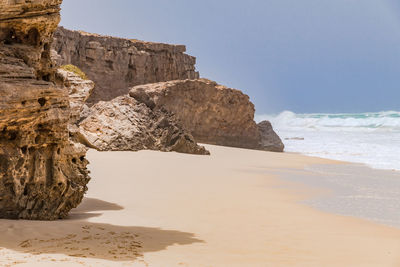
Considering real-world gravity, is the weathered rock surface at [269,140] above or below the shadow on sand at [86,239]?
above

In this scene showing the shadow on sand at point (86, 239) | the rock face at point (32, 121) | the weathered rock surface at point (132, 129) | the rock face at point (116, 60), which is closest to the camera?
the shadow on sand at point (86, 239)

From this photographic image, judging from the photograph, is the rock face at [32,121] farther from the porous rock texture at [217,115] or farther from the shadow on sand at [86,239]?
the porous rock texture at [217,115]

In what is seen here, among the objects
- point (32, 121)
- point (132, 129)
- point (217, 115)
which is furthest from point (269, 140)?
point (32, 121)

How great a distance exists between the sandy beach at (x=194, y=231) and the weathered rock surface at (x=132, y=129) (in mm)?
3777

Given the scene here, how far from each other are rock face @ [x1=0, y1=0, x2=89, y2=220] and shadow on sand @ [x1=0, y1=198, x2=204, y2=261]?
15.8 inches

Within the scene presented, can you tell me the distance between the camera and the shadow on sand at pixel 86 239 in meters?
3.59

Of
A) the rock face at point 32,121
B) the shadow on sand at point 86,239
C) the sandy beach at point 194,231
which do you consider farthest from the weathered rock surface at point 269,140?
the shadow on sand at point 86,239

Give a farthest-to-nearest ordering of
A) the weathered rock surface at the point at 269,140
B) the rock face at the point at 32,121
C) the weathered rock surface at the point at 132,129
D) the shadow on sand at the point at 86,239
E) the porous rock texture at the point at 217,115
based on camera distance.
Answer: the porous rock texture at the point at 217,115 < the weathered rock surface at the point at 269,140 < the weathered rock surface at the point at 132,129 < the rock face at the point at 32,121 < the shadow on sand at the point at 86,239

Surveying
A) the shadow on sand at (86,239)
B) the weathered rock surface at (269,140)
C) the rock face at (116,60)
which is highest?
the rock face at (116,60)

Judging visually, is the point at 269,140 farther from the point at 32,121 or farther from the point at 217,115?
the point at 32,121

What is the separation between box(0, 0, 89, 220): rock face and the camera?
186 inches

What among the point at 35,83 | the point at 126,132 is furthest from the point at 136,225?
the point at 126,132

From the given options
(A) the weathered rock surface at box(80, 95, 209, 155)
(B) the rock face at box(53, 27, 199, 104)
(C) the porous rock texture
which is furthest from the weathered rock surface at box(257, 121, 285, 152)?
(B) the rock face at box(53, 27, 199, 104)

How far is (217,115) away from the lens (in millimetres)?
23672
